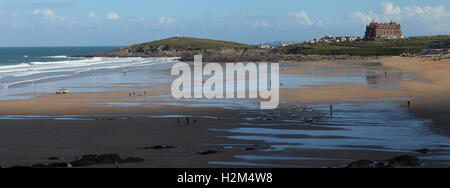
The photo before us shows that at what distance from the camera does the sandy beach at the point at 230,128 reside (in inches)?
710

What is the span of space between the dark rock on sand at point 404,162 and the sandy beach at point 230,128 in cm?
35

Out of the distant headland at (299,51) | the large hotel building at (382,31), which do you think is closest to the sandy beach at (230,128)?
the distant headland at (299,51)

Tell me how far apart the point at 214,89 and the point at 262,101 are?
872cm

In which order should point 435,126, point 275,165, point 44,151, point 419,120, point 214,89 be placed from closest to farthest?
point 275,165 → point 44,151 → point 435,126 → point 419,120 → point 214,89

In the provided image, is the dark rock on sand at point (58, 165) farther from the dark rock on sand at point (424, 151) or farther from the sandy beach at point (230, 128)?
the dark rock on sand at point (424, 151)

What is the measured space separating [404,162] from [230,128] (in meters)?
9.89

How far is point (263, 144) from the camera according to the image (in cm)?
2039

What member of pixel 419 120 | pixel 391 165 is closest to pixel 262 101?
pixel 419 120

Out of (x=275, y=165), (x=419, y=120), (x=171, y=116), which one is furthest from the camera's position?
(x=171, y=116)

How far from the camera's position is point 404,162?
51.5 feet

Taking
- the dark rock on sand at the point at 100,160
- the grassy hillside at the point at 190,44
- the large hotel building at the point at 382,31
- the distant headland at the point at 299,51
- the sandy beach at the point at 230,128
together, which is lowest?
the sandy beach at the point at 230,128
